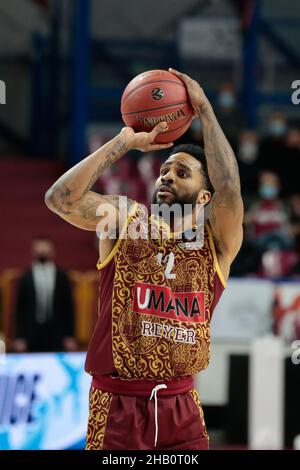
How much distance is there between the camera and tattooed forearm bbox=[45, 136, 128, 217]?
4.37 m

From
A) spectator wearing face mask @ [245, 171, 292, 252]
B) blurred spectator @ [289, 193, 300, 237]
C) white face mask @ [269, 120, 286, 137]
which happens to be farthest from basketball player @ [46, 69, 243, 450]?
white face mask @ [269, 120, 286, 137]

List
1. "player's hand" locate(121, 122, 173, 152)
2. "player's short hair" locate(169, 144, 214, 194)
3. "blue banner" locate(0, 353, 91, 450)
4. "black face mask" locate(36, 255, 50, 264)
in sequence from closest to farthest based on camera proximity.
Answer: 1. "player's hand" locate(121, 122, 173, 152)
2. "player's short hair" locate(169, 144, 214, 194)
3. "blue banner" locate(0, 353, 91, 450)
4. "black face mask" locate(36, 255, 50, 264)

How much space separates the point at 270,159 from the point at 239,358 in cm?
506

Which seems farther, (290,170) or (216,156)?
(290,170)

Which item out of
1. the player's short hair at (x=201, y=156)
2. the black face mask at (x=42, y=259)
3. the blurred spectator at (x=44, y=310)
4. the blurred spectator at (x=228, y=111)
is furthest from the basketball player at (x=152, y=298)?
the blurred spectator at (x=228, y=111)

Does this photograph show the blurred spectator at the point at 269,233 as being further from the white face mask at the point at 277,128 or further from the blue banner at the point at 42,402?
the blue banner at the point at 42,402

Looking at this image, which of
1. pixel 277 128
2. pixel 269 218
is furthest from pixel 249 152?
pixel 277 128

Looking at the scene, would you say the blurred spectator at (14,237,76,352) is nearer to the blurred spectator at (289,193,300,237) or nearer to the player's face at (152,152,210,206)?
the blurred spectator at (289,193,300,237)

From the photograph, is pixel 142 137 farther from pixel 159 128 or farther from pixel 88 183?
pixel 88 183

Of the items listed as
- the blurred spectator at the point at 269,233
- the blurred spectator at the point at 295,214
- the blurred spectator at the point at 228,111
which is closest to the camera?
the blurred spectator at the point at 269,233

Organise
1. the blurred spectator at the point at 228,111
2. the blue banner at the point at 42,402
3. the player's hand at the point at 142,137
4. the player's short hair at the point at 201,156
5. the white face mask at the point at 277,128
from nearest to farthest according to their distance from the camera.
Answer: the player's hand at the point at 142,137, the player's short hair at the point at 201,156, the blue banner at the point at 42,402, the white face mask at the point at 277,128, the blurred spectator at the point at 228,111

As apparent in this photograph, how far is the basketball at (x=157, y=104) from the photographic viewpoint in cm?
463

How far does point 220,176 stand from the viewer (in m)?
4.65

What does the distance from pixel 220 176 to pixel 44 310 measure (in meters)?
6.41
